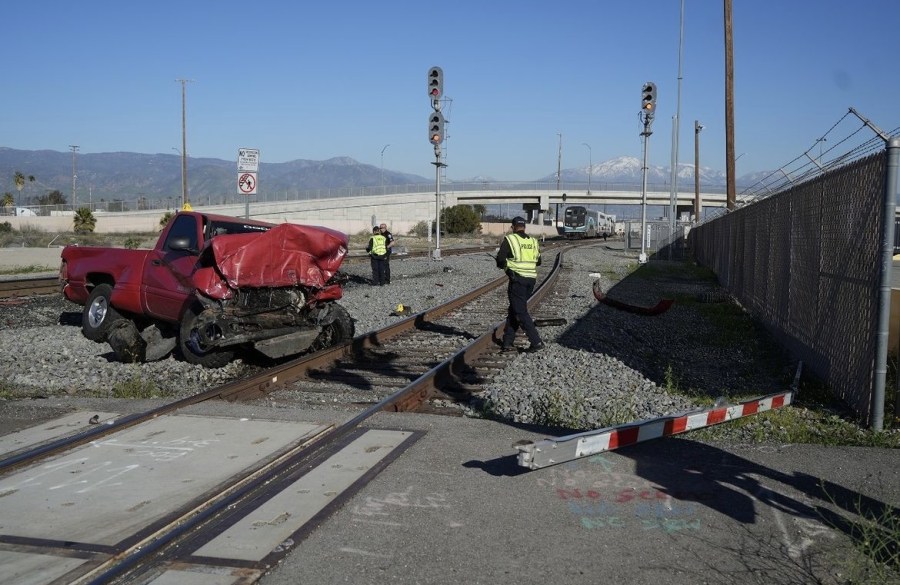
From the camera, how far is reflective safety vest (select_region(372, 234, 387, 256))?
20725 mm

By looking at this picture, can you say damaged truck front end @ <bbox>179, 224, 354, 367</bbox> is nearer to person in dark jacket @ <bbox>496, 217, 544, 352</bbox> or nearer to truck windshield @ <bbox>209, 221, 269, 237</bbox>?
truck windshield @ <bbox>209, 221, 269, 237</bbox>

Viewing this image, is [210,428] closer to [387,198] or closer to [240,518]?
[240,518]

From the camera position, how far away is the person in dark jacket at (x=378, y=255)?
68.3 ft

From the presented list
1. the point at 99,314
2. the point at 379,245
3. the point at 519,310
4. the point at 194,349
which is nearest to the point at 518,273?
the point at 519,310

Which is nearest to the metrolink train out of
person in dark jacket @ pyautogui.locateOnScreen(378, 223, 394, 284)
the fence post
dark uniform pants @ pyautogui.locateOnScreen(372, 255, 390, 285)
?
person in dark jacket @ pyautogui.locateOnScreen(378, 223, 394, 284)

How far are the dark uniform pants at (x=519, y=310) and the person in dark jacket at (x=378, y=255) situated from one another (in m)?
9.60

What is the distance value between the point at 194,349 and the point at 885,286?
7292 mm

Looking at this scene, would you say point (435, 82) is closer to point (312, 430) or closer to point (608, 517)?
point (312, 430)

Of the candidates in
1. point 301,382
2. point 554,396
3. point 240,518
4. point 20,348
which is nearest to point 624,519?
point 240,518

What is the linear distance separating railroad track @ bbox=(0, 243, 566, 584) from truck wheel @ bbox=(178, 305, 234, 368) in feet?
3.26

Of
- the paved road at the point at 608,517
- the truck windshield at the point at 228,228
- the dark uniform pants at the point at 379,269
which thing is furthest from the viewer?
the dark uniform pants at the point at 379,269

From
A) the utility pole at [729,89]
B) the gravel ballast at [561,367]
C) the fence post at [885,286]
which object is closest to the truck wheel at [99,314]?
the gravel ballast at [561,367]

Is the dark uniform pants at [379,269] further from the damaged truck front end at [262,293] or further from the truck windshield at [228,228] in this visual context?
the damaged truck front end at [262,293]

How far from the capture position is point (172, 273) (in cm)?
1062
